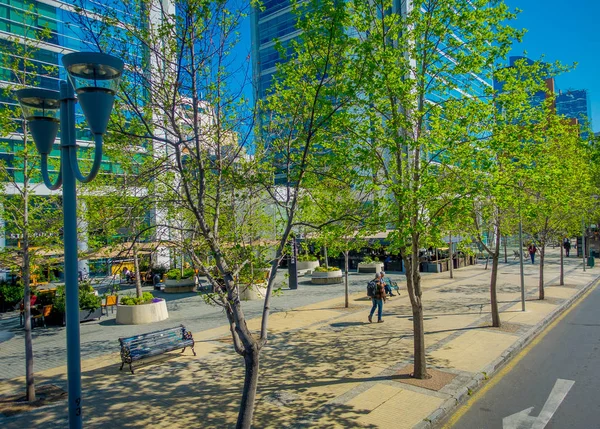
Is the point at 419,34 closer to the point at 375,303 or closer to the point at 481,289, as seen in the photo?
the point at 375,303

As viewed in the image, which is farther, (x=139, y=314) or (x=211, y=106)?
(x=139, y=314)

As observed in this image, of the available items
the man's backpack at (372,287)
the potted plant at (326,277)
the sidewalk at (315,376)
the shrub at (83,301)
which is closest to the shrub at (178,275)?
the potted plant at (326,277)

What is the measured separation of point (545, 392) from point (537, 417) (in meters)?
1.37

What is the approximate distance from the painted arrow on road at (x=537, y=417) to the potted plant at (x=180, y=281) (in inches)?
773

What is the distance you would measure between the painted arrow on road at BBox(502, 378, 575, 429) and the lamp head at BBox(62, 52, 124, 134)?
309 inches

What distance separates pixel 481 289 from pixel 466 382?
14414mm

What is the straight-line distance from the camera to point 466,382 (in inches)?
364

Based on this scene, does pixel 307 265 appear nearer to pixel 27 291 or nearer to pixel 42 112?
pixel 27 291

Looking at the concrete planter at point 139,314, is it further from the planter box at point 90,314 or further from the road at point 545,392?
the road at point 545,392

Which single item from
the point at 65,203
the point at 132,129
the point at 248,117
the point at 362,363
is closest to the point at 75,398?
the point at 65,203

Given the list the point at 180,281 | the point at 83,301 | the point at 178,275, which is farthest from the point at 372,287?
the point at 178,275

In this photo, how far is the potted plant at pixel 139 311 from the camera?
16.5 meters

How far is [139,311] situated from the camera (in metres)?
16.5

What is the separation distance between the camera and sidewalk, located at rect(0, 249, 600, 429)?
7.95 meters
